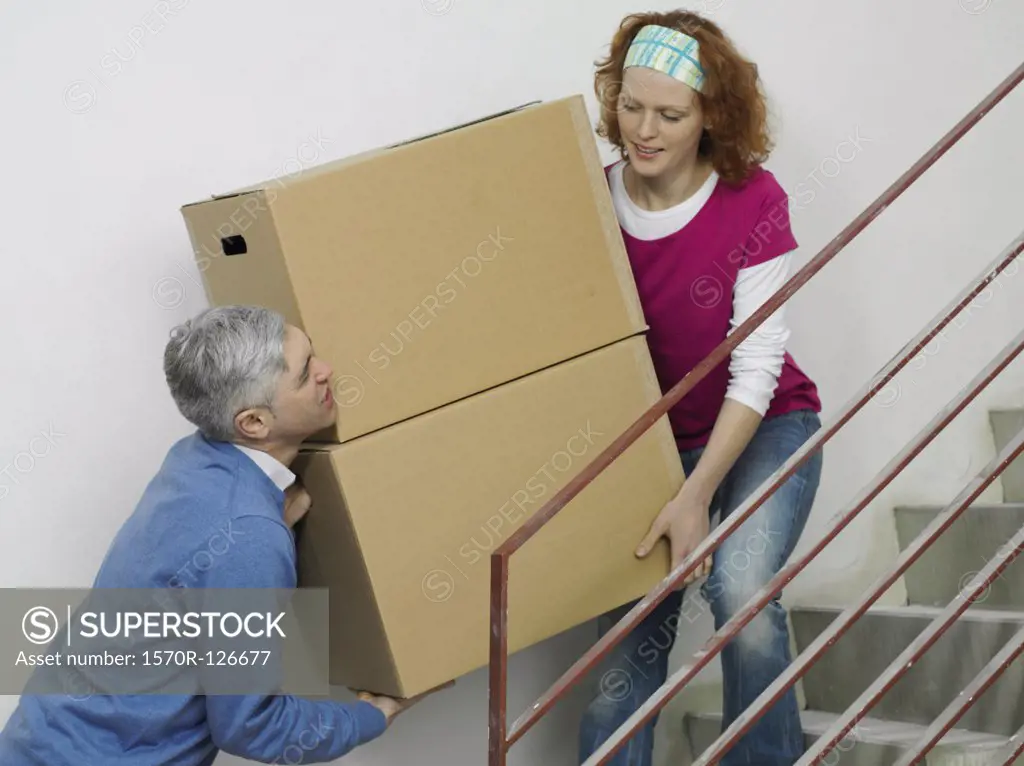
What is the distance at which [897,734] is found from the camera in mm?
2168

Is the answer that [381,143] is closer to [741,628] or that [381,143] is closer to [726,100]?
[726,100]

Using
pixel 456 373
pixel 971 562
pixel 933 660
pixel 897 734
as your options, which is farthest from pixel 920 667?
pixel 456 373

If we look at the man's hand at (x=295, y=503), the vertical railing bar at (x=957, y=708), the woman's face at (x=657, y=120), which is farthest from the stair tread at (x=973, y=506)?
the man's hand at (x=295, y=503)

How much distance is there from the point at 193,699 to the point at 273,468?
312 millimetres

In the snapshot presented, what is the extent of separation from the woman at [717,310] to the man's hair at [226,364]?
0.60 meters

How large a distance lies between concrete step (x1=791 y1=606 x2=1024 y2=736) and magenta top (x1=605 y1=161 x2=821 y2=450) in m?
0.42

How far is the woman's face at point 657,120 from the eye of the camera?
1.98 meters

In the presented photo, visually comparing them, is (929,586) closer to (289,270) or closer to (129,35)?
(289,270)

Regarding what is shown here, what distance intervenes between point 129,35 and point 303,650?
1.03 m

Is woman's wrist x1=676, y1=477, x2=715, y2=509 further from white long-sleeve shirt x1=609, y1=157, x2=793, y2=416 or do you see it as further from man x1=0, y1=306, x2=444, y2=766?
man x1=0, y1=306, x2=444, y2=766

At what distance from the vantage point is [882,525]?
9.62 ft

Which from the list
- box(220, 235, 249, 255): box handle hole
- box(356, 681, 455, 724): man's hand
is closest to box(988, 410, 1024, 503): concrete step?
box(356, 681, 455, 724): man's hand

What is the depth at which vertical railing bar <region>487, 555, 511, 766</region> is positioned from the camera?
1.48 meters

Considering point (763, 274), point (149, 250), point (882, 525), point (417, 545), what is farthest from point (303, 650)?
point (882, 525)
